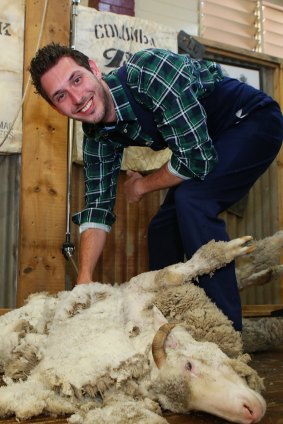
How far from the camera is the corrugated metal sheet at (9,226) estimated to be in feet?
9.83

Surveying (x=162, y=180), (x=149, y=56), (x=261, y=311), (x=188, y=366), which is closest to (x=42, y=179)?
(x=162, y=180)

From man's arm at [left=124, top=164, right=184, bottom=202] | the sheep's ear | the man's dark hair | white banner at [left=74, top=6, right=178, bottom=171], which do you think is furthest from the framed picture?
the sheep's ear

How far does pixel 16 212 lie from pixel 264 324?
1674 mm

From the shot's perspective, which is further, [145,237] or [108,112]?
[145,237]

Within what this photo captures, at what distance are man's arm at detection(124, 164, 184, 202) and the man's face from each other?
13.8 inches

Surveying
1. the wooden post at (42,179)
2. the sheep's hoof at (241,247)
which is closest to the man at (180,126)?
the sheep's hoof at (241,247)

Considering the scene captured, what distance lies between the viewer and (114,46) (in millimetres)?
3295

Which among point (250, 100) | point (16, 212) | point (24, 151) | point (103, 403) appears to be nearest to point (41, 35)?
point (24, 151)

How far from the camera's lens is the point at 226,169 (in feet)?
6.69

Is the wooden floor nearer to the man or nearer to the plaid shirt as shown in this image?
the man

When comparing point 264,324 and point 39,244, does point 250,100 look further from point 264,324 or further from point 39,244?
point 39,244

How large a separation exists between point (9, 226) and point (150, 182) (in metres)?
1.29

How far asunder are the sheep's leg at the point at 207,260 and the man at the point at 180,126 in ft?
0.22

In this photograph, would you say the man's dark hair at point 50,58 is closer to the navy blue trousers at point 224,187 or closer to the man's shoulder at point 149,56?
the man's shoulder at point 149,56
